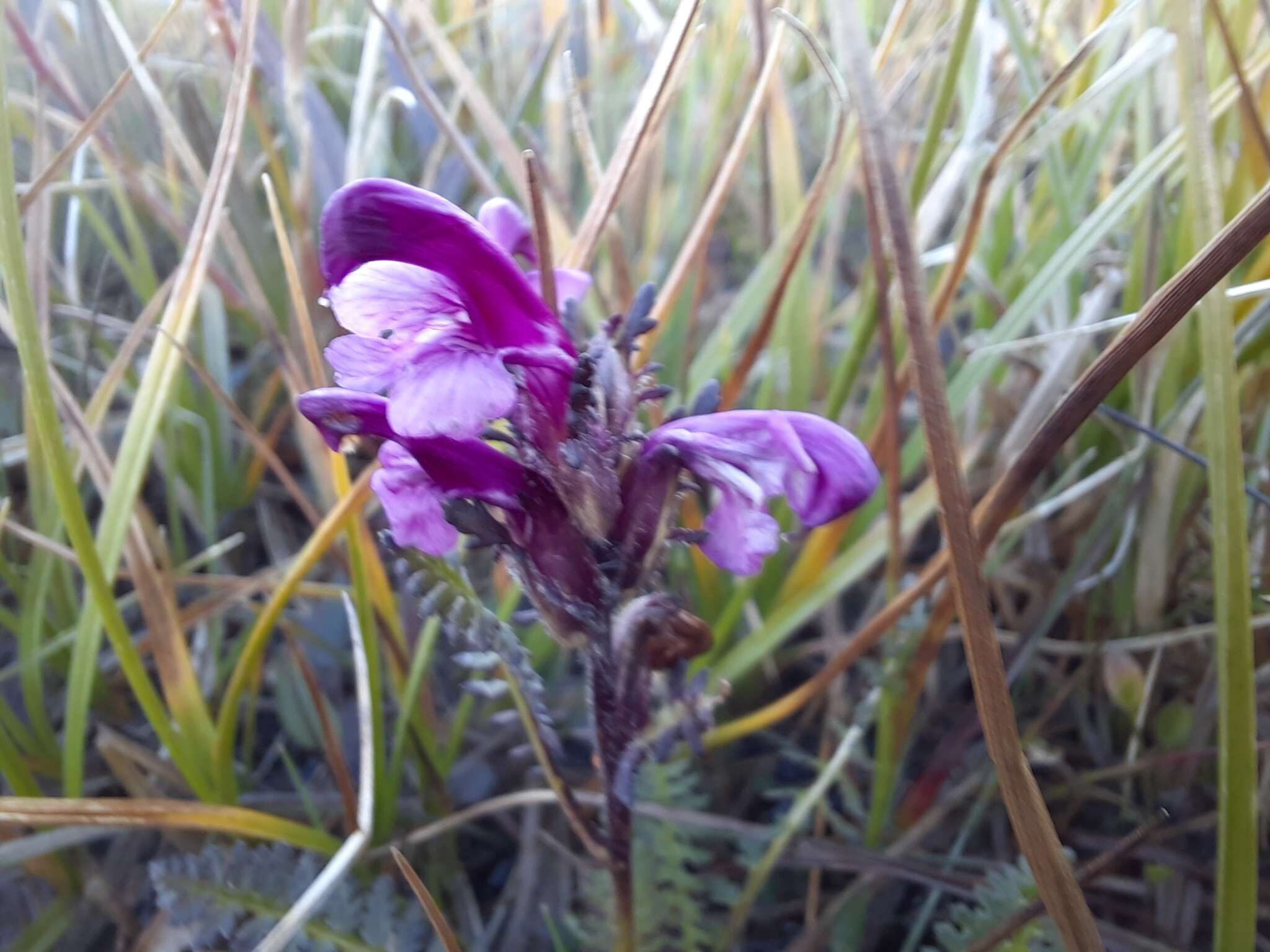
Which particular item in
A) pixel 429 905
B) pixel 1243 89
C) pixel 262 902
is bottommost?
pixel 262 902

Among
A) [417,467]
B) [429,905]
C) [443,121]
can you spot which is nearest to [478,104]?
[443,121]

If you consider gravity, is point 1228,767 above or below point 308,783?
above

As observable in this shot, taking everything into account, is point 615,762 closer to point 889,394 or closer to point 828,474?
point 828,474

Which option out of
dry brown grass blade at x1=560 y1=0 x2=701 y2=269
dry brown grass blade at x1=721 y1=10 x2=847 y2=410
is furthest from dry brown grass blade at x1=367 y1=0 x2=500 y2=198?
dry brown grass blade at x1=721 y1=10 x2=847 y2=410

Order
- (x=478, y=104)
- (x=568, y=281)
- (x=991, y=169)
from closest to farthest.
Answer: (x=568, y=281) → (x=991, y=169) → (x=478, y=104)

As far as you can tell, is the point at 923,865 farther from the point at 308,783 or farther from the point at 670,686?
the point at 308,783

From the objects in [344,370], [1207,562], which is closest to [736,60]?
[1207,562]

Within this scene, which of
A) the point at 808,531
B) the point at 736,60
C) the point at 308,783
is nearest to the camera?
the point at 308,783
